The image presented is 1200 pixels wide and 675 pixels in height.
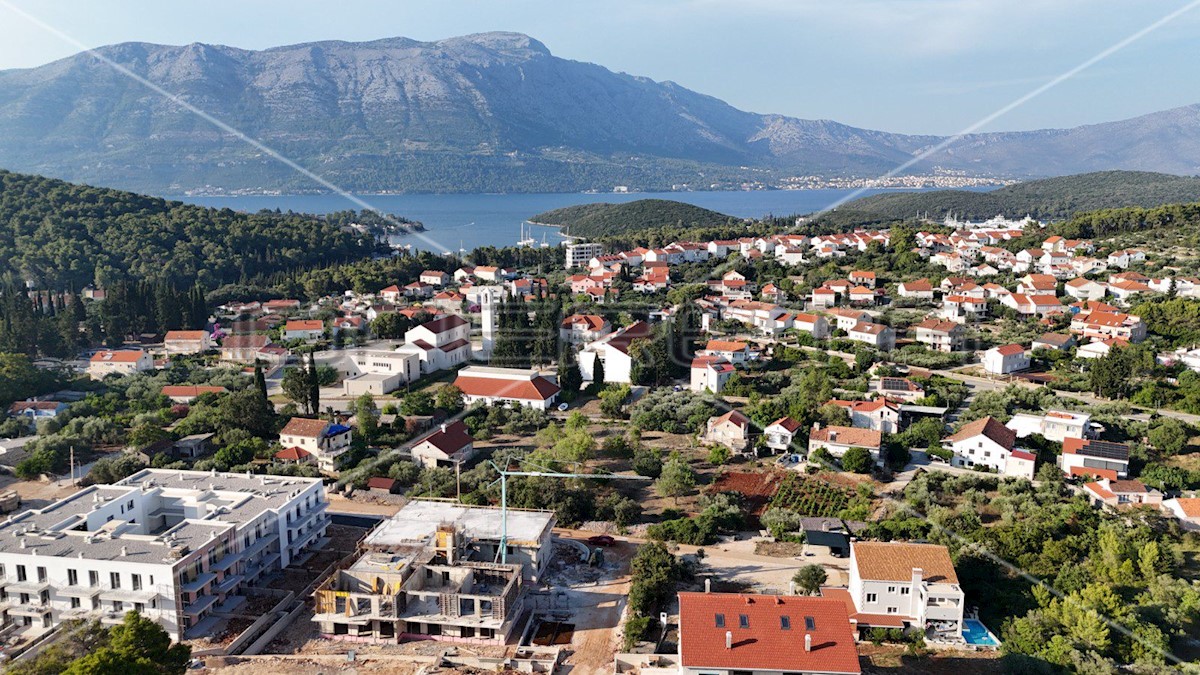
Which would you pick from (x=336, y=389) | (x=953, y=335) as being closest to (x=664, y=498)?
(x=336, y=389)

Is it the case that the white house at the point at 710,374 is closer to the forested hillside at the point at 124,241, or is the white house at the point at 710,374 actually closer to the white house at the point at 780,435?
the white house at the point at 780,435

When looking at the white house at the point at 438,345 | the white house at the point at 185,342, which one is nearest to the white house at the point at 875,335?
the white house at the point at 438,345

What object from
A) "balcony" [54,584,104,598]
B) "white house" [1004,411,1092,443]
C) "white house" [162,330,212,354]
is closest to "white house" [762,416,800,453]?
"white house" [1004,411,1092,443]

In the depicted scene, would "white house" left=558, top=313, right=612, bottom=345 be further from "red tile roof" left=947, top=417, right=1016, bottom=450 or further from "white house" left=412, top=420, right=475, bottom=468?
"red tile roof" left=947, top=417, right=1016, bottom=450

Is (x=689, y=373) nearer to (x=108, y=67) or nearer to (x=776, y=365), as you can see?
(x=776, y=365)

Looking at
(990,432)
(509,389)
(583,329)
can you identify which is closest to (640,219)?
(583,329)
